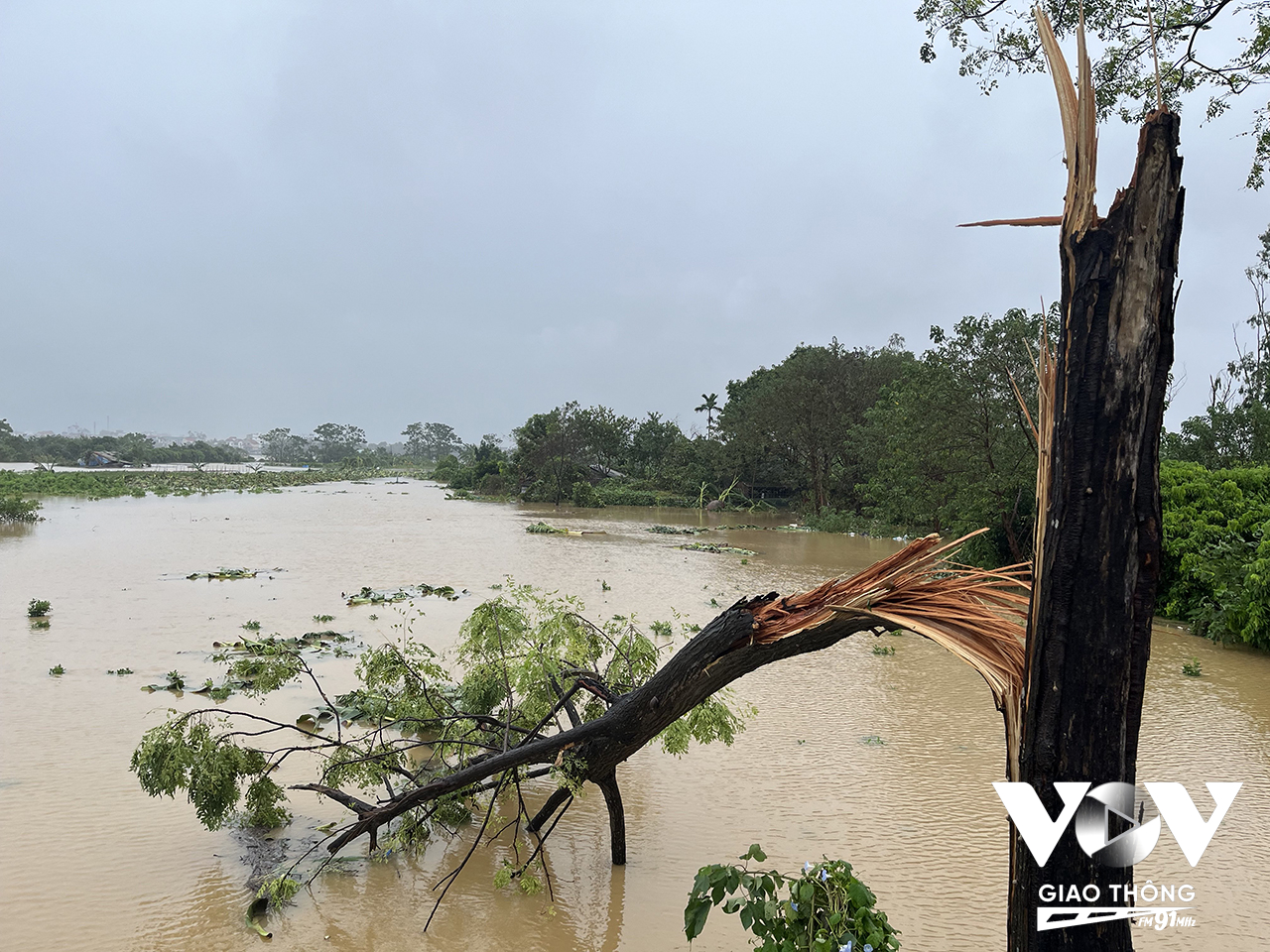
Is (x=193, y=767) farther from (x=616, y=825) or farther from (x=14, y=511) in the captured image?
(x=14, y=511)

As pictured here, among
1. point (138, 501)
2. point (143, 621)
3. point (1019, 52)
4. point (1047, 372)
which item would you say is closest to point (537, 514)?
point (138, 501)

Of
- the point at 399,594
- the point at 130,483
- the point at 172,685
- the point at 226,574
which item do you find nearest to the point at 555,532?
the point at 226,574

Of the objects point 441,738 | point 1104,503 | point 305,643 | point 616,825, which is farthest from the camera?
point 305,643

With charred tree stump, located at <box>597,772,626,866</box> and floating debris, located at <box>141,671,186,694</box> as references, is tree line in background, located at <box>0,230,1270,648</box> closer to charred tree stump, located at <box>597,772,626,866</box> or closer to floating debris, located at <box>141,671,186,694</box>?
charred tree stump, located at <box>597,772,626,866</box>

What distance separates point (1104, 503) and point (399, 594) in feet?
38.6

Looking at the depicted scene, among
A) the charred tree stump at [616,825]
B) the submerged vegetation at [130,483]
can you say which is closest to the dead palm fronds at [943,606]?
the charred tree stump at [616,825]

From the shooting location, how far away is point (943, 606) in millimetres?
2348

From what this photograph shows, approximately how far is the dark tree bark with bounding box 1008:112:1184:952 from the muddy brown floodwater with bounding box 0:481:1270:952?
2.22m

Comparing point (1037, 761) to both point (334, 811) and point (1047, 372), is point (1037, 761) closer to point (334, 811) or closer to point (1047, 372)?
point (1047, 372)

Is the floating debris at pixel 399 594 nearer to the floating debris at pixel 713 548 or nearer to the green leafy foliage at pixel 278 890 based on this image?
the floating debris at pixel 713 548

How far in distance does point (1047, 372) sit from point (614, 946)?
3146 mm

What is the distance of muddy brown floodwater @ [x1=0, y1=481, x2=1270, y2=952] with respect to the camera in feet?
12.6

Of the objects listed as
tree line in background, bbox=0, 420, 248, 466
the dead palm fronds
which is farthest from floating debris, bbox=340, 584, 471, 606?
tree line in background, bbox=0, 420, 248, 466

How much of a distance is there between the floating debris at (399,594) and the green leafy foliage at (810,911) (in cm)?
981
